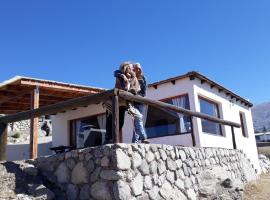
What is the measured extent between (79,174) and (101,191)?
0.54 meters

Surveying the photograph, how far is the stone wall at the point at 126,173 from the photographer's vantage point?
4734mm

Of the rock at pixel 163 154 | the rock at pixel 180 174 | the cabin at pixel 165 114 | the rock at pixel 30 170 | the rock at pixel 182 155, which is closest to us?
the rock at pixel 30 170

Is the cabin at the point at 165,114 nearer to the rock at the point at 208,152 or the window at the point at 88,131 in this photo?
the window at the point at 88,131

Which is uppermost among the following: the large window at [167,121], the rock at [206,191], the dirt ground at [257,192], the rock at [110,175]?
the large window at [167,121]

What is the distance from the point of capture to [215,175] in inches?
318

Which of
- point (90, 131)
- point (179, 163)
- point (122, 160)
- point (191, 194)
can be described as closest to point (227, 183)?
point (191, 194)

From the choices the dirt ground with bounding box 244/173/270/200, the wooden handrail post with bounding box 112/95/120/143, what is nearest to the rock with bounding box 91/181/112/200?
the wooden handrail post with bounding box 112/95/120/143

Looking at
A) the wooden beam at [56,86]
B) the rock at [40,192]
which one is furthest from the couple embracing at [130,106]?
the wooden beam at [56,86]

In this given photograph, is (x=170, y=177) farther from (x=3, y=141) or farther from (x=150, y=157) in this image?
(x=3, y=141)

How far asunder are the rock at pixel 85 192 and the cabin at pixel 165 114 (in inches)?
125

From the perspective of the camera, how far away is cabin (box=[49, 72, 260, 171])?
11.4 m

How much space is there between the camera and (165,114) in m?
11.8

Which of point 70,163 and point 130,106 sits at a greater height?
point 130,106

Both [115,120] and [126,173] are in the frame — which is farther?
[115,120]
